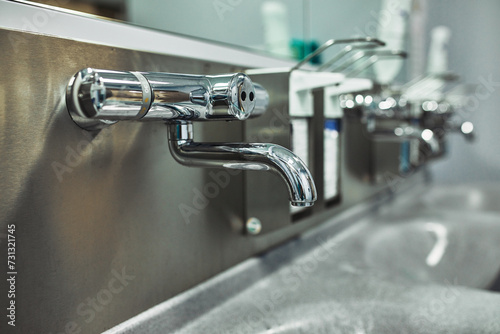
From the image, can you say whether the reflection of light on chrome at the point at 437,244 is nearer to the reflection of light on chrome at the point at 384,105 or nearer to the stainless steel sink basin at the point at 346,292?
the stainless steel sink basin at the point at 346,292

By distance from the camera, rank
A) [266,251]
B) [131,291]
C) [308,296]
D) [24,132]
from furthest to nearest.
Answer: [266,251], [308,296], [131,291], [24,132]

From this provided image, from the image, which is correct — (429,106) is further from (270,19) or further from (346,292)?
(346,292)

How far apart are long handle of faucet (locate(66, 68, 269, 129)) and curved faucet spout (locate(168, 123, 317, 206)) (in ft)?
0.11

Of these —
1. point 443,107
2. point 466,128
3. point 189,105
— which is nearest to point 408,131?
point 466,128

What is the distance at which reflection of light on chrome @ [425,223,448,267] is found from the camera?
0.95 m

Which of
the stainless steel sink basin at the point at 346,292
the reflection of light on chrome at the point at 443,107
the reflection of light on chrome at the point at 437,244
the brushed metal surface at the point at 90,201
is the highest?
the reflection of light on chrome at the point at 443,107

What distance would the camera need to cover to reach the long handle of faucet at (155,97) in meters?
0.31

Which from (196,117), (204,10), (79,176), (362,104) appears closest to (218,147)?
(196,117)

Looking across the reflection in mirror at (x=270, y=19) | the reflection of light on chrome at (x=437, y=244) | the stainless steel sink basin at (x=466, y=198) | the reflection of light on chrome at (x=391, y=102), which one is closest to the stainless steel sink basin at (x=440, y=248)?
the reflection of light on chrome at (x=437, y=244)

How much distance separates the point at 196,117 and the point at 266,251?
0.39 meters

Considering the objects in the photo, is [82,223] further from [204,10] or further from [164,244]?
[204,10]

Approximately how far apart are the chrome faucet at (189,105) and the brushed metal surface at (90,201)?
0.11 feet

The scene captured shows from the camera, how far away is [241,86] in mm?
369

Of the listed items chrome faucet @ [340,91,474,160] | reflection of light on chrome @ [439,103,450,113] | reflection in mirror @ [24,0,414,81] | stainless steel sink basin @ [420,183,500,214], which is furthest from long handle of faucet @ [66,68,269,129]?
stainless steel sink basin @ [420,183,500,214]
